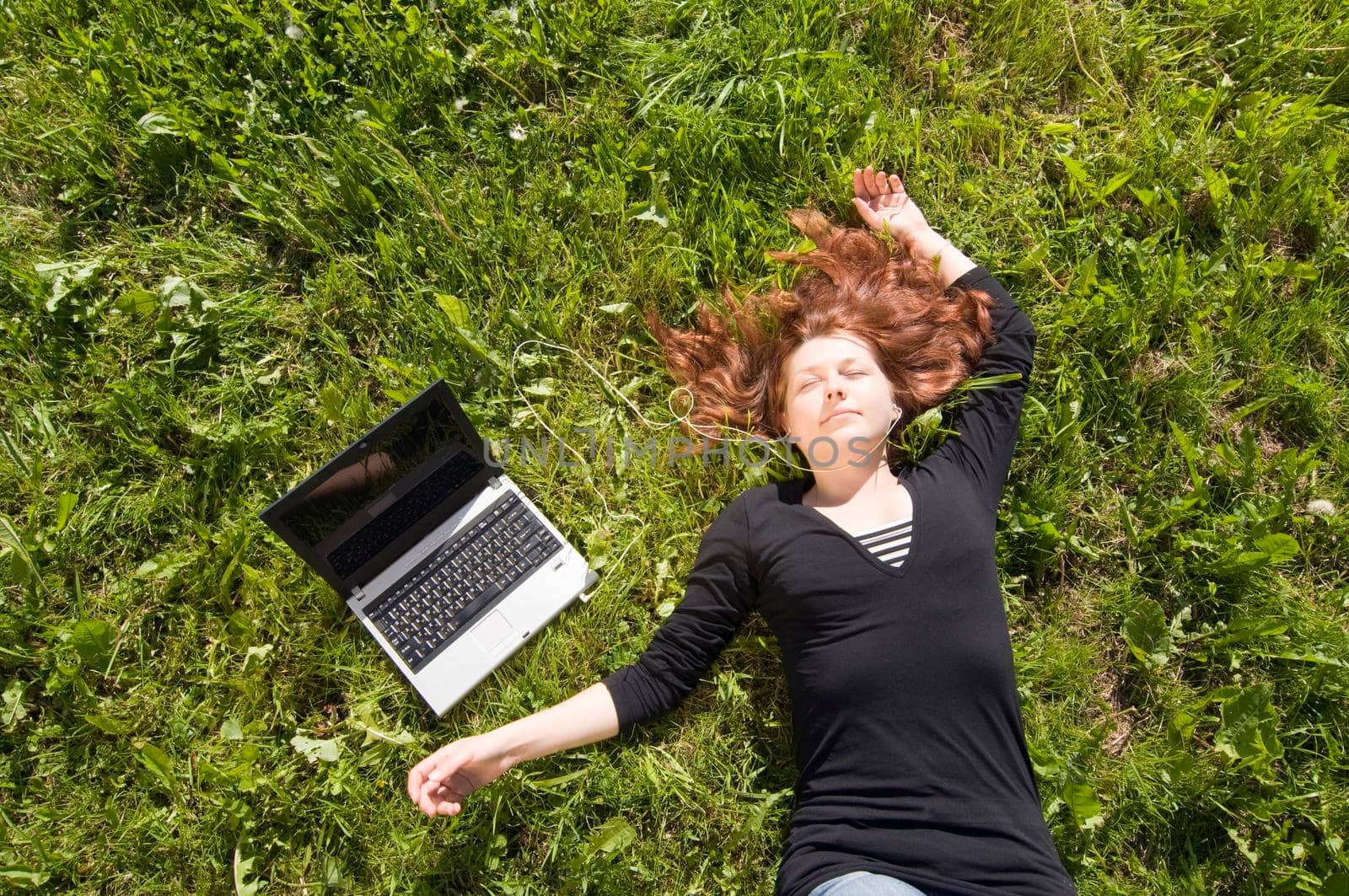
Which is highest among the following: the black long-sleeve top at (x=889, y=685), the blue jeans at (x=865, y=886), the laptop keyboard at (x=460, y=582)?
the laptop keyboard at (x=460, y=582)

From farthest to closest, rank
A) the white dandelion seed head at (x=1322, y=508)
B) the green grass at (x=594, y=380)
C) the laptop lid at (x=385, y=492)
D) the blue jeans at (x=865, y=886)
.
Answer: the white dandelion seed head at (x=1322, y=508)
the green grass at (x=594, y=380)
the laptop lid at (x=385, y=492)
the blue jeans at (x=865, y=886)

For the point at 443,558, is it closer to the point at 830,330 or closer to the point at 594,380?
the point at 594,380

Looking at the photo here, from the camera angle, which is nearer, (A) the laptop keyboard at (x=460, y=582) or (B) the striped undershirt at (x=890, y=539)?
(B) the striped undershirt at (x=890, y=539)

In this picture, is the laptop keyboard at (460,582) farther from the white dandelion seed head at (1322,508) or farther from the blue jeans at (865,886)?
the white dandelion seed head at (1322,508)

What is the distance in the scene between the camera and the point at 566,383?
360cm

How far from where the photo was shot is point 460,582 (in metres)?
3.22

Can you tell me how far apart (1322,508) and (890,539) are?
2202 mm

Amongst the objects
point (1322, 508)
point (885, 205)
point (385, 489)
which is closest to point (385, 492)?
point (385, 489)

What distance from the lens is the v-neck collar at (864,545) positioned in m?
2.75

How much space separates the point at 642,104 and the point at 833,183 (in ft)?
3.40

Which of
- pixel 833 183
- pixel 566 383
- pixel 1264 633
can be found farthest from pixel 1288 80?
pixel 566 383

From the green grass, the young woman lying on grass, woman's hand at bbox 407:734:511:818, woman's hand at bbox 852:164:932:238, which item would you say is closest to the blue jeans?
the young woman lying on grass

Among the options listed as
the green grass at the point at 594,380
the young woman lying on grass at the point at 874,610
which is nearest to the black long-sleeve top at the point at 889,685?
the young woman lying on grass at the point at 874,610

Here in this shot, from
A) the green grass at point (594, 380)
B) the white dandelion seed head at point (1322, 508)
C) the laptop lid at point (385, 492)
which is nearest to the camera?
the laptop lid at point (385, 492)
